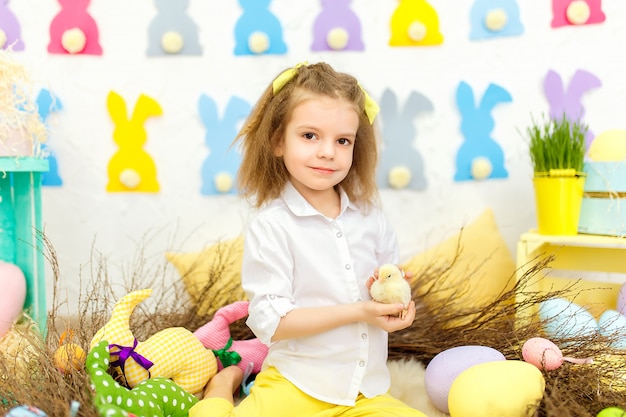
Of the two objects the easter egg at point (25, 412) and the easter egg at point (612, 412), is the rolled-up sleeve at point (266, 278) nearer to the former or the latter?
the easter egg at point (25, 412)

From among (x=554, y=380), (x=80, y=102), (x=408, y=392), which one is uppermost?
(x=80, y=102)

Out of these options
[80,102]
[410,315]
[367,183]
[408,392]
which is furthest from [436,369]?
[80,102]

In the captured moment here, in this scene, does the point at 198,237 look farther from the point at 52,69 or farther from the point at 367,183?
the point at 367,183

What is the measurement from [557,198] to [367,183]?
71cm

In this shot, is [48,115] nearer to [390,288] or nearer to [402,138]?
[402,138]

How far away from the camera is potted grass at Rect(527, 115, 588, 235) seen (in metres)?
2.00

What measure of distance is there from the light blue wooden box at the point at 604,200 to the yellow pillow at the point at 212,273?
1156 mm

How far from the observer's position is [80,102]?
255 cm

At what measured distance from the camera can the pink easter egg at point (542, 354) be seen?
1.51 metres

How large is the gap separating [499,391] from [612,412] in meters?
0.22

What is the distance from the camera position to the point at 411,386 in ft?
5.79

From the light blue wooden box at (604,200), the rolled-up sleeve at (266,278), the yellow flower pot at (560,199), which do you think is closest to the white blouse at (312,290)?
the rolled-up sleeve at (266,278)

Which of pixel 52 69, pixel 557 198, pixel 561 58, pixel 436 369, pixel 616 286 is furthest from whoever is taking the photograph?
pixel 52 69

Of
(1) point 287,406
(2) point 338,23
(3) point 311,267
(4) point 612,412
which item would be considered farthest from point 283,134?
(2) point 338,23
